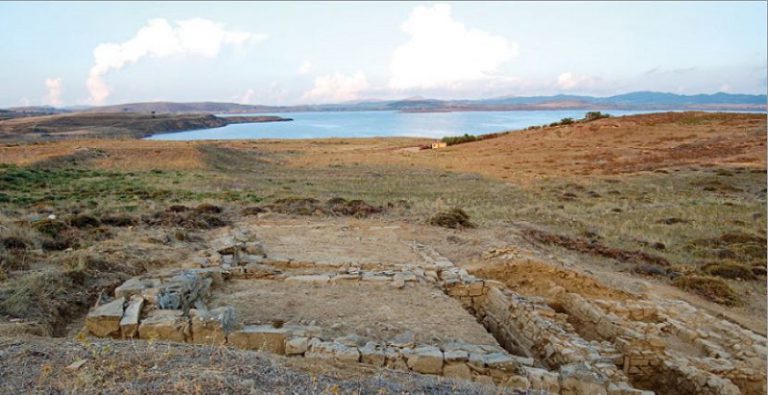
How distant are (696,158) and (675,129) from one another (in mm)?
12583

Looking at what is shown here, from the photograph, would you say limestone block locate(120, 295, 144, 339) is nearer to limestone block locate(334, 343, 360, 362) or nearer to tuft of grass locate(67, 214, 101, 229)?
limestone block locate(334, 343, 360, 362)

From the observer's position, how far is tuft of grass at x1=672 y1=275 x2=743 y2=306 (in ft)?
36.1

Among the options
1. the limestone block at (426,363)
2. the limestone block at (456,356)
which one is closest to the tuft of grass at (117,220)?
the limestone block at (426,363)

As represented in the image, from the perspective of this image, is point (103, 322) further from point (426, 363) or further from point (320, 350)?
point (426, 363)

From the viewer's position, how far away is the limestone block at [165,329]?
6.84m

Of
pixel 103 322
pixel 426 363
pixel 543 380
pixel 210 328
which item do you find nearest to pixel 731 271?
pixel 543 380

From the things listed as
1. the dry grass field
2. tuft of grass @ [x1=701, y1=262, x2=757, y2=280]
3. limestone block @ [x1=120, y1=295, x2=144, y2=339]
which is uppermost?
limestone block @ [x1=120, y1=295, x2=144, y2=339]

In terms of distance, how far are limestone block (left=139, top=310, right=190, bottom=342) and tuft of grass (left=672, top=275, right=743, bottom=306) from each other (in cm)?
1127

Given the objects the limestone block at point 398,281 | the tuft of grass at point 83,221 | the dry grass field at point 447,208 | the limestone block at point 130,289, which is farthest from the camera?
the tuft of grass at point 83,221

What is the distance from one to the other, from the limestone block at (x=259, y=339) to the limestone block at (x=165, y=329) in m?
0.67

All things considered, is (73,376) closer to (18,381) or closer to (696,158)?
(18,381)

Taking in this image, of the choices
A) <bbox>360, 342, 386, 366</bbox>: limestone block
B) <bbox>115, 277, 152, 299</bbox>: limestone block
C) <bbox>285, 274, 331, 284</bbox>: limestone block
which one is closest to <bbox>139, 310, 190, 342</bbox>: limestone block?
<bbox>115, 277, 152, 299</bbox>: limestone block

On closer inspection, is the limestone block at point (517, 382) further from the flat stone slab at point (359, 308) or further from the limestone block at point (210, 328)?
the limestone block at point (210, 328)

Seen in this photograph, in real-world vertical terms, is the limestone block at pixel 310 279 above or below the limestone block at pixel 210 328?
below
